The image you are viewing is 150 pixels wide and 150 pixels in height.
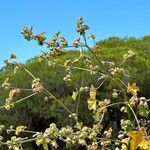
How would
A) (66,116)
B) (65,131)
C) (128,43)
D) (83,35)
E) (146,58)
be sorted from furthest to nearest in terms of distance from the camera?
(128,43)
(146,58)
(66,116)
(83,35)
(65,131)

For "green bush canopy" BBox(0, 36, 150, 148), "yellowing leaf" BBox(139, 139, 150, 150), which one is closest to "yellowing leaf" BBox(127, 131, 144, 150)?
"yellowing leaf" BBox(139, 139, 150, 150)

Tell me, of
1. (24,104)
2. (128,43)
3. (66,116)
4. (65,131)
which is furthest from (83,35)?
(128,43)

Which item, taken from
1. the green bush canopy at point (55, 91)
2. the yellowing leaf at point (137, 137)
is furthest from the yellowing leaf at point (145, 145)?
the green bush canopy at point (55, 91)

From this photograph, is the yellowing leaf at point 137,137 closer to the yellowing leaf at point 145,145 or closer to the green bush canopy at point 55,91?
the yellowing leaf at point 145,145

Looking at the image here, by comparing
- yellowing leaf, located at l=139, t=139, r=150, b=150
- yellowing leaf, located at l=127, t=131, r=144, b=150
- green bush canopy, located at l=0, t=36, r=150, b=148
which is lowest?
yellowing leaf, located at l=139, t=139, r=150, b=150

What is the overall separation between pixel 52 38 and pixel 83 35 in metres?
0.19

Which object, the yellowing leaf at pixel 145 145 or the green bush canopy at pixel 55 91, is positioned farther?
the green bush canopy at pixel 55 91

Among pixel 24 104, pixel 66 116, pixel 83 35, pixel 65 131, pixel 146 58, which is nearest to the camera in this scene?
pixel 65 131

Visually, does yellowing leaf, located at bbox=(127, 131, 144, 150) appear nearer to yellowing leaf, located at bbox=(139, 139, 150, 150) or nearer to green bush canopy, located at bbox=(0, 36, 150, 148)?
yellowing leaf, located at bbox=(139, 139, 150, 150)

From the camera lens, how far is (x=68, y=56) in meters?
10.3

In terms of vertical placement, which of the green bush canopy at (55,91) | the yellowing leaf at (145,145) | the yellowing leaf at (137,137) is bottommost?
the yellowing leaf at (145,145)

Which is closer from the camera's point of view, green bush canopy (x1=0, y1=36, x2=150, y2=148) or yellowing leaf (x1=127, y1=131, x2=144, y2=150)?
yellowing leaf (x1=127, y1=131, x2=144, y2=150)

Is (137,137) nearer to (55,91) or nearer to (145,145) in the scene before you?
(145,145)

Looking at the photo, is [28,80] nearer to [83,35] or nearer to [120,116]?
[120,116]
